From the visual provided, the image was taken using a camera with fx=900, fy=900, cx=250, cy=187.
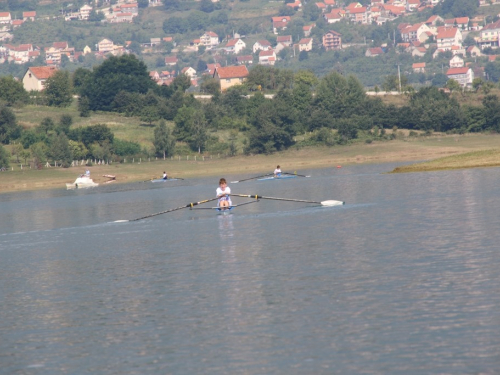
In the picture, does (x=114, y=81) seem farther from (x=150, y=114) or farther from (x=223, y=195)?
(x=223, y=195)

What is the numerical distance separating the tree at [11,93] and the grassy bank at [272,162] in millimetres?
48535

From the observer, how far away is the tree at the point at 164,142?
121625mm

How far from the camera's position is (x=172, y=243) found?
40.1m

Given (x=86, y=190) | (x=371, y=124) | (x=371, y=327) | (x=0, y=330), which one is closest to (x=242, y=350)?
(x=371, y=327)

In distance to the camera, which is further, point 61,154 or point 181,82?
point 181,82

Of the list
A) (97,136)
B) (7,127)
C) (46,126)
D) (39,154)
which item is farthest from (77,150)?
(46,126)

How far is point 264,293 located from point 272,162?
88.7m

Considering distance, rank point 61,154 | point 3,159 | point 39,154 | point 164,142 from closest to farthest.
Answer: point 3,159 < point 39,154 < point 61,154 < point 164,142

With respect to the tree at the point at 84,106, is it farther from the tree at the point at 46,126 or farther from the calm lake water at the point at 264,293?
the calm lake water at the point at 264,293

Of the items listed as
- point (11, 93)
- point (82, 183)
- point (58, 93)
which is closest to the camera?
point (82, 183)

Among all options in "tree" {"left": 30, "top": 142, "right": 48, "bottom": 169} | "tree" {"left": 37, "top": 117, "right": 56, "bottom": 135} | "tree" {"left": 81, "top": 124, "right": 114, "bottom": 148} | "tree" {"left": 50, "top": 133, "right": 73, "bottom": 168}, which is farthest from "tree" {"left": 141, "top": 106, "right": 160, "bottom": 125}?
"tree" {"left": 50, "top": 133, "right": 73, "bottom": 168}

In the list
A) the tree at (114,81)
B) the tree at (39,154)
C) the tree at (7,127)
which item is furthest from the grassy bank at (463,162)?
the tree at (114,81)

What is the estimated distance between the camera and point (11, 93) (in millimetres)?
158125

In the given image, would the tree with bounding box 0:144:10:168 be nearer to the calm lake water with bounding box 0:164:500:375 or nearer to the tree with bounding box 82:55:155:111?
the tree with bounding box 82:55:155:111
